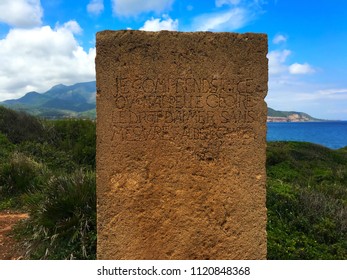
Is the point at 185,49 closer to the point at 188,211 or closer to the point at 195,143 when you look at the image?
the point at 195,143

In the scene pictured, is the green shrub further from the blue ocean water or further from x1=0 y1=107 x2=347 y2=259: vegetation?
the blue ocean water

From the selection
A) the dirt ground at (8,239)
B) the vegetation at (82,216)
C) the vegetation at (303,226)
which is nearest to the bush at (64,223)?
the vegetation at (82,216)

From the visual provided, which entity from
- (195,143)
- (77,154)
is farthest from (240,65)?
(77,154)

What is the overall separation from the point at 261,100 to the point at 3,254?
13.7ft

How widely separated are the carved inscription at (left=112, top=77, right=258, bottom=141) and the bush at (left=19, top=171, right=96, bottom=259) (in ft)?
6.56

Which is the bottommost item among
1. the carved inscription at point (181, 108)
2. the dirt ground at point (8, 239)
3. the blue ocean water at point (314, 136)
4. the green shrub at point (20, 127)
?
the blue ocean water at point (314, 136)

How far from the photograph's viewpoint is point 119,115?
305 cm

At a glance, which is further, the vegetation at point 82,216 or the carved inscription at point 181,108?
the vegetation at point 82,216

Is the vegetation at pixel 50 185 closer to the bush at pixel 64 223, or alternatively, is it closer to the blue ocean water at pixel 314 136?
the bush at pixel 64 223

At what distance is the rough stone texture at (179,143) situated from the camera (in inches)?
119

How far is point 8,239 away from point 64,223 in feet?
4.05


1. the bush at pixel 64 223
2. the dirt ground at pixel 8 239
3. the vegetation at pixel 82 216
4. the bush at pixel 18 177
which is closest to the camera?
the bush at pixel 64 223

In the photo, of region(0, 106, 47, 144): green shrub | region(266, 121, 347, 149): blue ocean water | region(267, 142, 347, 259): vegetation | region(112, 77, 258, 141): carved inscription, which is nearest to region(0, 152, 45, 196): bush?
region(0, 106, 47, 144): green shrub

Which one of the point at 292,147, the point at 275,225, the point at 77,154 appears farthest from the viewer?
the point at 292,147
